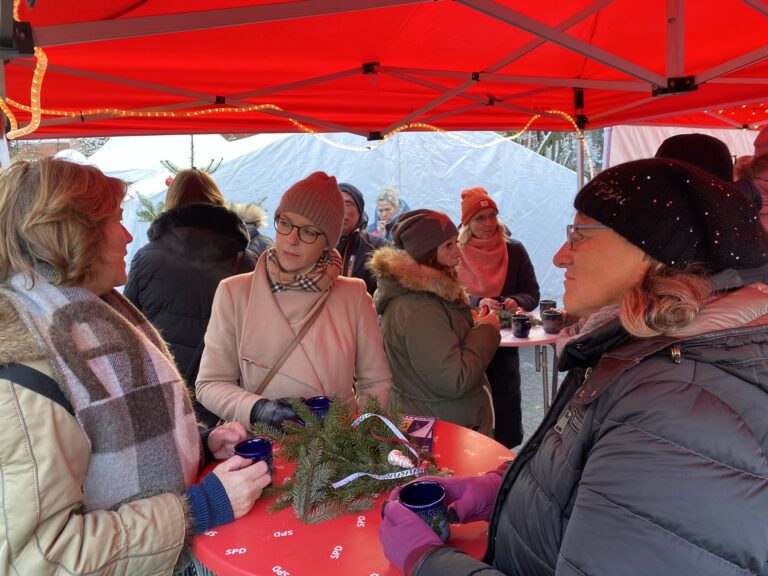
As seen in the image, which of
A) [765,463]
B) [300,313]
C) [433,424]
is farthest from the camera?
[300,313]

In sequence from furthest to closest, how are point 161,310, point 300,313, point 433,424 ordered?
point 161,310 → point 300,313 → point 433,424

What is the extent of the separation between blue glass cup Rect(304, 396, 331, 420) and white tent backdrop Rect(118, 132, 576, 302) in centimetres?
941

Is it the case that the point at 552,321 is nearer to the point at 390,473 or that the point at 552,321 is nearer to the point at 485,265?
the point at 485,265

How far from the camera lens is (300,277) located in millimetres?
2494

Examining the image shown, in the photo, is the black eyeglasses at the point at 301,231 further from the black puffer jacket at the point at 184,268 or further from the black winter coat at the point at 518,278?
the black winter coat at the point at 518,278

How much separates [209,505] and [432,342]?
1.50m

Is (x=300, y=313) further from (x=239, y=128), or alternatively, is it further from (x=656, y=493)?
(x=239, y=128)

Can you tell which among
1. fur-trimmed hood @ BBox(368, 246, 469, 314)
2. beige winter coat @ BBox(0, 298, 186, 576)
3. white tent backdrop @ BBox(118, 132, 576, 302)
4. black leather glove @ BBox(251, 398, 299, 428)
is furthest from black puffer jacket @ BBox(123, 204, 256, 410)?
white tent backdrop @ BBox(118, 132, 576, 302)

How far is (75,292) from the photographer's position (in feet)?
4.99

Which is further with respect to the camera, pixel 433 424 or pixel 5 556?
pixel 433 424

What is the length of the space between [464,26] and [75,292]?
263cm

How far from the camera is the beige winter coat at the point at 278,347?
2.41 meters

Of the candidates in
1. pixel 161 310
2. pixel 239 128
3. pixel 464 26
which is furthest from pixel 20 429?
pixel 239 128

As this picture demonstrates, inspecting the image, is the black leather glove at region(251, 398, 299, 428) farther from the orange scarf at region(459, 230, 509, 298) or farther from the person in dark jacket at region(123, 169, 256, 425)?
the orange scarf at region(459, 230, 509, 298)
